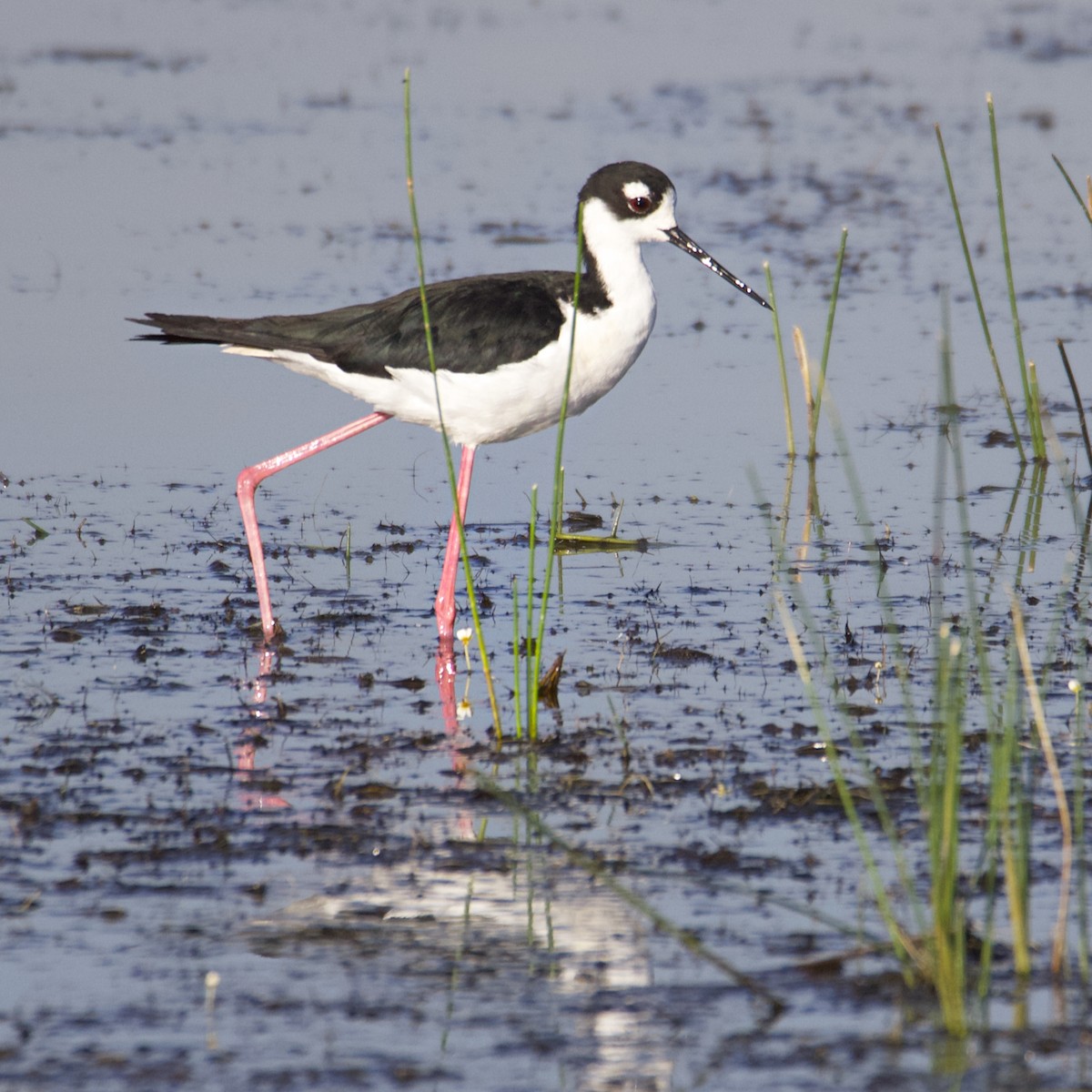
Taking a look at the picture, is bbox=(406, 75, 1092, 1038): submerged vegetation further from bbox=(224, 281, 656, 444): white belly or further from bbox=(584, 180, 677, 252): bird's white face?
bbox=(584, 180, 677, 252): bird's white face

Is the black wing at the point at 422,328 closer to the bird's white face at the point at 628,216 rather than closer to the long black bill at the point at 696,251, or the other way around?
the bird's white face at the point at 628,216

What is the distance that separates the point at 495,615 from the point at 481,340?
1039 mm

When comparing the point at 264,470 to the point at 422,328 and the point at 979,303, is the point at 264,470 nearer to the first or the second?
the point at 422,328

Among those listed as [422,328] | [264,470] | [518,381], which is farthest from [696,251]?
[264,470]

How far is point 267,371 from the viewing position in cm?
1112

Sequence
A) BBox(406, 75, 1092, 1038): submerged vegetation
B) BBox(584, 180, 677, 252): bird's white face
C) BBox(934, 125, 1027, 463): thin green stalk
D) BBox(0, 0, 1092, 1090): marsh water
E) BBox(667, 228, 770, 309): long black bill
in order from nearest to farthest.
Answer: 1. BBox(406, 75, 1092, 1038): submerged vegetation
2. BBox(0, 0, 1092, 1090): marsh water
3. BBox(934, 125, 1027, 463): thin green stalk
4. BBox(584, 180, 677, 252): bird's white face
5. BBox(667, 228, 770, 309): long black bill

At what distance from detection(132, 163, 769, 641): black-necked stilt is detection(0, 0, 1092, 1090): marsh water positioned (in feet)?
2.31

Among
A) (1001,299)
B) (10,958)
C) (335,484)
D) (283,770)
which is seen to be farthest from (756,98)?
(10,958)

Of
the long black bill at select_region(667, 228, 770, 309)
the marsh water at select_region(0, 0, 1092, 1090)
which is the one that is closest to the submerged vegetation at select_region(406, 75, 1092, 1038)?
the marsh water at select_region(0, 0, 1092, 1090)

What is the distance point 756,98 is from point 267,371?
872 centimetres

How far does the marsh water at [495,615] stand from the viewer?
4238mm

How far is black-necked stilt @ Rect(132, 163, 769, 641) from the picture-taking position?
706 cm

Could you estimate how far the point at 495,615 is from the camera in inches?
291

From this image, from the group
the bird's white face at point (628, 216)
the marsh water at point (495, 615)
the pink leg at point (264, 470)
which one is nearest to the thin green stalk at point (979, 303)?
the marsh water at point (495, 615)
